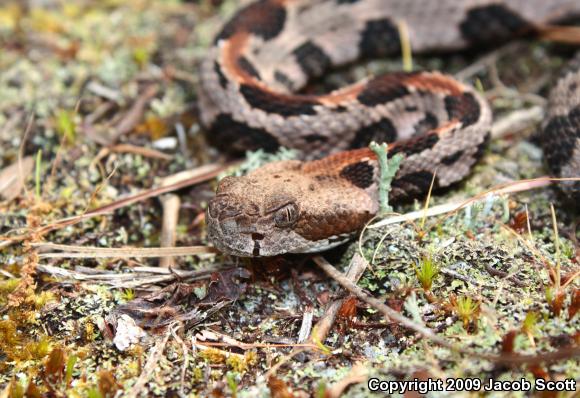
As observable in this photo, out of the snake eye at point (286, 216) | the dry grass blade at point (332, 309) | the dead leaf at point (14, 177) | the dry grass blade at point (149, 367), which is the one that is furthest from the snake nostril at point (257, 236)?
the dead leaf at point (14, 177)

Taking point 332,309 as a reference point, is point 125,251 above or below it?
above

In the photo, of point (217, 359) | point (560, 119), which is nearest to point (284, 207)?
point (217, 359)

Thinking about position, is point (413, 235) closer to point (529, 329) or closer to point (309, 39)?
point (529, 329)

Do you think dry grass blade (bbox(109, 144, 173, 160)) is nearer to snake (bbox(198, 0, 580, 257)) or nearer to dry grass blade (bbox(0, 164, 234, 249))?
dry grass blade (bbox(0, 164, 234, 249))

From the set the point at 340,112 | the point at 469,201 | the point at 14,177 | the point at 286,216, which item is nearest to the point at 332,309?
the point at 286,216

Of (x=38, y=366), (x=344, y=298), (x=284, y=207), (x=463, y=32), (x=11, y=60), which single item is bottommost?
(x=38, y=366)

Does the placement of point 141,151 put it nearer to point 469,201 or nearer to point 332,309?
point 332,309
